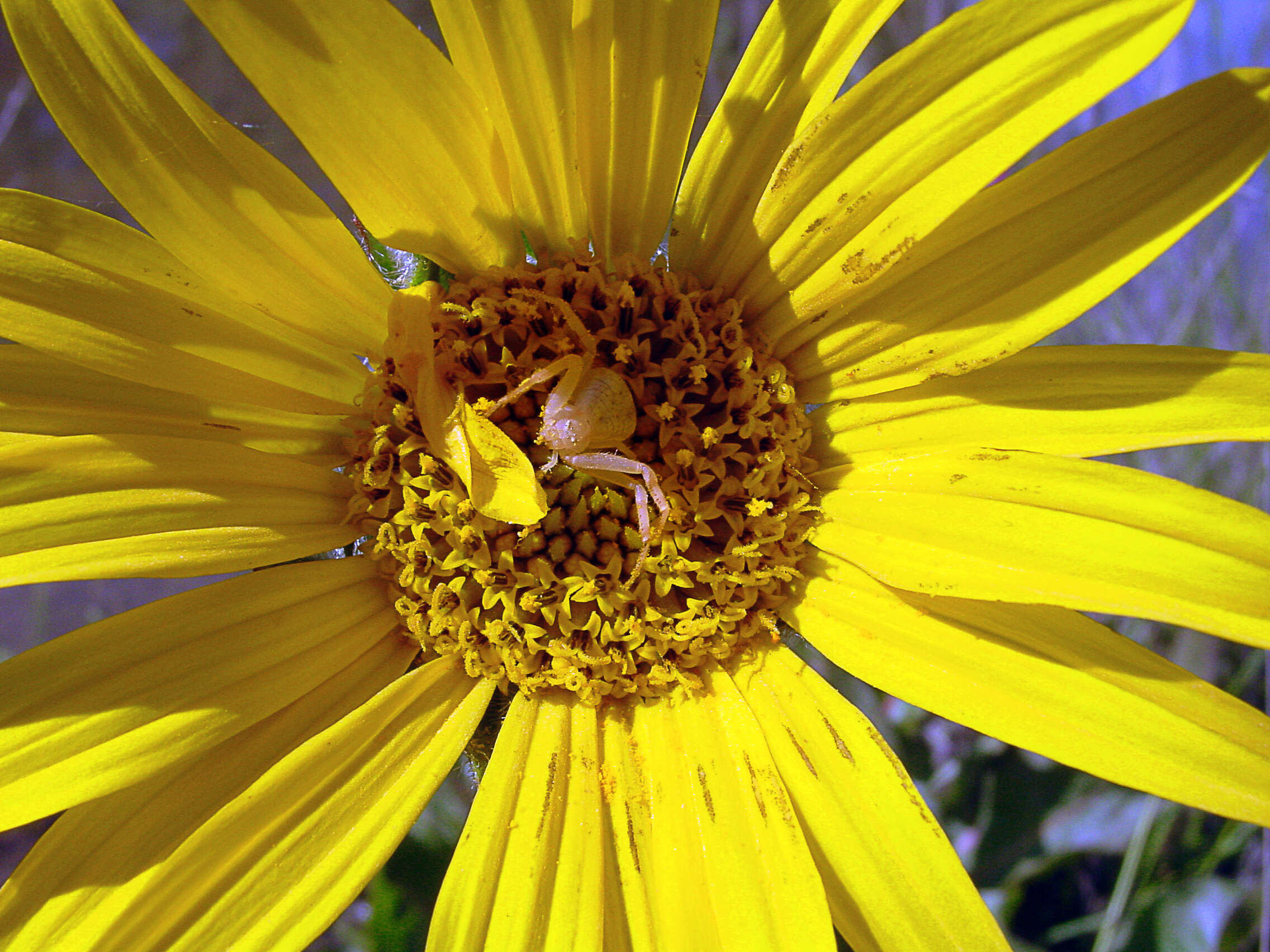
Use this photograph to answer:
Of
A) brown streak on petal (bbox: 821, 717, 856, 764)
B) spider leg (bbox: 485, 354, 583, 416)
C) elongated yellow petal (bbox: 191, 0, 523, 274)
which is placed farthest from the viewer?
spider leg (bbox: 485, 354, 583, 416)

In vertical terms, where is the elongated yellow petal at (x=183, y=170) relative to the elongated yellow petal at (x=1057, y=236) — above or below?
above

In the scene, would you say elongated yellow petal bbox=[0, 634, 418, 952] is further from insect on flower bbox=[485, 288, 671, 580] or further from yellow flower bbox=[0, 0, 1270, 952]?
insect on flower bbox=[485, 288, 671, 580]

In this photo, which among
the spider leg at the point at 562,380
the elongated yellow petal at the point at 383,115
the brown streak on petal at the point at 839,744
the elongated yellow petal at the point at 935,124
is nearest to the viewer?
the elongated yellow petal at the point at 935,124

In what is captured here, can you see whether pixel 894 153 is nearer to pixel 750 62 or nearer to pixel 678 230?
pixel 750 62

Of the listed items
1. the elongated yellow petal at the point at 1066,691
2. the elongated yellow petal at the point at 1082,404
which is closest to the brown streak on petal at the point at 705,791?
the elongated yellow petal at the point at 1066,691

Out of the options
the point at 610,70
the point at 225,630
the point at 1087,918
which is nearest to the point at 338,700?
the point at 225,630

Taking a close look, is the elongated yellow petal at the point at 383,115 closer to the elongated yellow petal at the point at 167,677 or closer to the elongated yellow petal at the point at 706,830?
the elongated yellow petal at the point at 167,677

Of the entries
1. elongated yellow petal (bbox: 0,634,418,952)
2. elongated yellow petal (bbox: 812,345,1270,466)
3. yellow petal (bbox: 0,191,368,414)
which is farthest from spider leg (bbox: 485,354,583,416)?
elongated yellow petal (bbox: 0,634,418,952)
